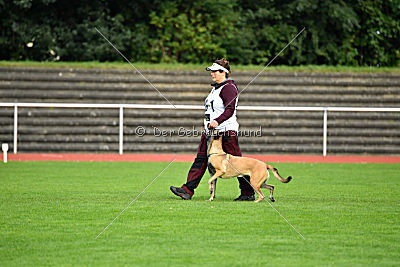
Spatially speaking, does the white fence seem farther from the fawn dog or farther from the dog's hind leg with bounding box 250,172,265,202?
the dog's hind leg with bounding box 250,172,265,202

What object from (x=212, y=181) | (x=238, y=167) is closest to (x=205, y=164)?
(x=212, y=181)

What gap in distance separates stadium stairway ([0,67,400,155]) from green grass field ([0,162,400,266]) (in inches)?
309

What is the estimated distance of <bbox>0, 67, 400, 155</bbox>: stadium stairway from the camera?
20500 mm

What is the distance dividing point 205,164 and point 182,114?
1144cm

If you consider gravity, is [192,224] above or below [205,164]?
below

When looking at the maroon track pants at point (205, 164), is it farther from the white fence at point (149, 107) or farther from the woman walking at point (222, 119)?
the white fence at point (149, 107)

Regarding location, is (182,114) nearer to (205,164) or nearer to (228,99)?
(205,164)

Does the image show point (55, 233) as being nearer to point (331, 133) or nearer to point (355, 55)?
point (331, 133)

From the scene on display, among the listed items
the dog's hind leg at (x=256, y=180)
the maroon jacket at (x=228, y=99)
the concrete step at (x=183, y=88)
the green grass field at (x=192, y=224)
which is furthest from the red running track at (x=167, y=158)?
the dog's hind leg at (x=256, y=180)

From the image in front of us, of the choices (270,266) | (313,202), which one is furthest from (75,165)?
(270,266)

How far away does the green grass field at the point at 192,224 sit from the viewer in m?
5.91

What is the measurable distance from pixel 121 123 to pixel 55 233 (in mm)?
12640

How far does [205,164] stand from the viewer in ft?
31.9

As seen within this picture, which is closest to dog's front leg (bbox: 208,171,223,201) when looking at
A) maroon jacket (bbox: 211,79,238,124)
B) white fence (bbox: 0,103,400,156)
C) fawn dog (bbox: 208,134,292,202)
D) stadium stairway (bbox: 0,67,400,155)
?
fawn dog (bbox: 208,134,292,202)
